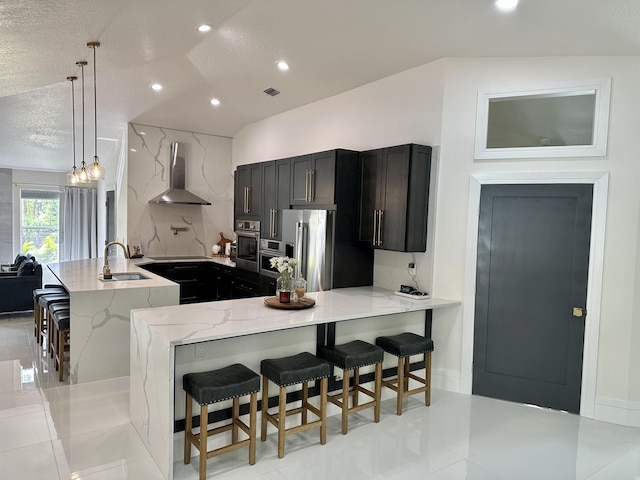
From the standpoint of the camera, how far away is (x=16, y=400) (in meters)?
3.58

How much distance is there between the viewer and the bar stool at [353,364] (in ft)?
10.5

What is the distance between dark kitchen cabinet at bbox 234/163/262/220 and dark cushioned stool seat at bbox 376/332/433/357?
2907 millimetres

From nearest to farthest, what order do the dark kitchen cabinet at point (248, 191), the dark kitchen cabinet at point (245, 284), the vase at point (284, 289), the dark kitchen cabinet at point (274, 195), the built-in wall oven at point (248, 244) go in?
the vase at point (284, 289) < the dark kitchen cabinet at point (274, 195) < the dark kitchen cabinet at point (245, 284) < the built-in wall oven at point (248, 244) < the dark kitchen cabinet at point (248, 191)

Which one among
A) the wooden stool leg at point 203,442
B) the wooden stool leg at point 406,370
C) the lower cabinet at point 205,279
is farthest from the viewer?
the lower cabinet at point 205,279

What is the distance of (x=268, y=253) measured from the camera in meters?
5.48

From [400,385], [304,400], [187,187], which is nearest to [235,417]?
[304,400]

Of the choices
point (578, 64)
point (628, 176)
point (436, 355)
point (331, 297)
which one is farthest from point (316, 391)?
point (578, 64)

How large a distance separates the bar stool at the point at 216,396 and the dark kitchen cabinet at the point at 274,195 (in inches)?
107

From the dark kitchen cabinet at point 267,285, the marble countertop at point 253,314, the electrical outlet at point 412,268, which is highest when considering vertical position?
the electrical outlet at point 412,268

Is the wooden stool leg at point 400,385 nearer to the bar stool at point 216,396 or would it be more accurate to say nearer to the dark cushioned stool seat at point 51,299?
the bar stool at point 216,396

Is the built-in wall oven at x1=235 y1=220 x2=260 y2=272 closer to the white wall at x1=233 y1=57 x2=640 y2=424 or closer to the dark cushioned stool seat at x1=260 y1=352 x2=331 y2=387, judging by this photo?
the white wall at x1=233 y1=57 x2=640 y2=424

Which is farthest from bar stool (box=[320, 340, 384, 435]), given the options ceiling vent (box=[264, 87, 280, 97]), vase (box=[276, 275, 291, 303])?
ceiling vent (box=[264, 87, 280, 97])

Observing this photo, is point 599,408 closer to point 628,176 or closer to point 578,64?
point 628,176

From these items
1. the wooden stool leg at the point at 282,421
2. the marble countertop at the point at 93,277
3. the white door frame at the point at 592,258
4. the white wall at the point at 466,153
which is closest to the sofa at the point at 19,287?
the marble countertop at the point at 93,277
